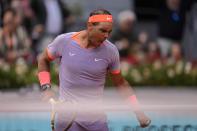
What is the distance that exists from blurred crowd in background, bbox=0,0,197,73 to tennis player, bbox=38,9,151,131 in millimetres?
8207

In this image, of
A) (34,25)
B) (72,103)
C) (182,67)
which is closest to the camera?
(72,103)

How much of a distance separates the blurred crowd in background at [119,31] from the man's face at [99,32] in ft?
27.8

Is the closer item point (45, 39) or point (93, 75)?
point (93, 75)

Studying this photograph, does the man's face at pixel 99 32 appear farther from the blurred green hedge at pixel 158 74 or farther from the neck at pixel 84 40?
the blurred green hedge at pixel 158 74

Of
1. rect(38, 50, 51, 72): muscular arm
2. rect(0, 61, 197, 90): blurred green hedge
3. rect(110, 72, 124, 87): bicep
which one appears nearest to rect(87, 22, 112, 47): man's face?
rect(110, 72, 124, 87): bicep

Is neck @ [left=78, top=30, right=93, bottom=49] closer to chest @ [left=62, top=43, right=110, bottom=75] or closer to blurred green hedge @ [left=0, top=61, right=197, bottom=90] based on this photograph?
chest @ [left=62, top=43, right=110, bottom=75]

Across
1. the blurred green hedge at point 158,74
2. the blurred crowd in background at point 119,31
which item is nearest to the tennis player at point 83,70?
the blurred green hedge at point 158,74

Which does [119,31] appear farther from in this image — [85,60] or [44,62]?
[85,60]

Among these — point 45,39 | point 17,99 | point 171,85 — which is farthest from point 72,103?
point 45,39

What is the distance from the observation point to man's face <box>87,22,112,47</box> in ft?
11.3

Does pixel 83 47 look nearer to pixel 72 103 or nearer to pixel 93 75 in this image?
pixel 93 75

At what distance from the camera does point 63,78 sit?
147 inches

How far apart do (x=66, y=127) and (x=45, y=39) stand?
9408 mm

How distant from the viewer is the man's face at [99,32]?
344cm
